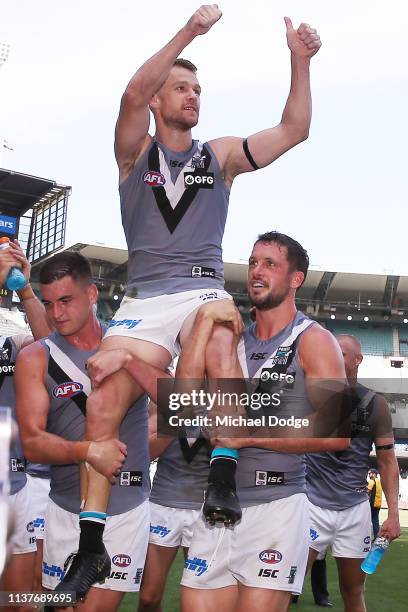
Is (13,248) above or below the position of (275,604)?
above

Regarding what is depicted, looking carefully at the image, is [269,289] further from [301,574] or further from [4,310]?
[4,310]

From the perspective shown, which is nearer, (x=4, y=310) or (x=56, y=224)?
(x=4, y=310)

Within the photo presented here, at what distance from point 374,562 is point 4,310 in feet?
98.9

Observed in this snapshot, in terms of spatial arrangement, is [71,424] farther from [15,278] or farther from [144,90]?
[144,90]

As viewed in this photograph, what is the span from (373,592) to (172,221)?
7321 millimetres

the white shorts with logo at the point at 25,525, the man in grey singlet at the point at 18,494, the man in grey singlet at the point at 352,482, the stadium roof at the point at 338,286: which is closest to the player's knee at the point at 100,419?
the man in grey singlet at the point at 18,494

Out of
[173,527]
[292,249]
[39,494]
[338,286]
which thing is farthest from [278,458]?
[338,286]

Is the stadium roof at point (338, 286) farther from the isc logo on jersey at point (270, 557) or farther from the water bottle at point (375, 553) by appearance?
the isc logo on jersey at point (270, 557)

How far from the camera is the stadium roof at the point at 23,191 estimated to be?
37.1m

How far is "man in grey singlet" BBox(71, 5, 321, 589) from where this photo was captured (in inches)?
157

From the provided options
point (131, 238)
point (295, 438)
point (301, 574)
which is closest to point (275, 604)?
point (301, 574)

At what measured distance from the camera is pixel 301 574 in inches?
158

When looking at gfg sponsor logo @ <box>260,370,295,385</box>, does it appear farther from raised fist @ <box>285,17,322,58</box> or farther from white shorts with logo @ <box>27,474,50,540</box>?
white shorts with logo @ <box>27,474,50,540</box>

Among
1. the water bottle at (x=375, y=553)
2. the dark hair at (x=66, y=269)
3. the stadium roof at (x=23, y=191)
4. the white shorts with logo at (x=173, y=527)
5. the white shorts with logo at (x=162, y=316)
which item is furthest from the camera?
the stadium roof at (x=23, y=191)
